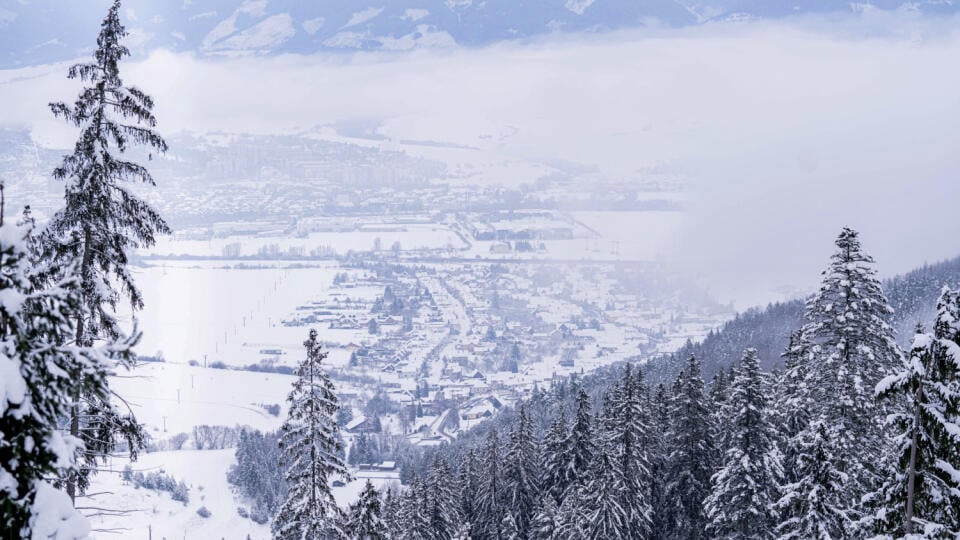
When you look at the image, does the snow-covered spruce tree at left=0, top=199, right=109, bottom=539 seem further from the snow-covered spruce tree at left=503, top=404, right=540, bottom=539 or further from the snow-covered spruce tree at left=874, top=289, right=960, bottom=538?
the snow-covered spruce tree at left=503, top=404, right=540, bottom=539

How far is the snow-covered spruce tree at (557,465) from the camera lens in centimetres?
4128

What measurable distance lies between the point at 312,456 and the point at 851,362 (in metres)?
15.0

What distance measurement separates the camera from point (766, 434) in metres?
29.0

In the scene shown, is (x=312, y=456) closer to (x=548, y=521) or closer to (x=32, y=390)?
(x=32, y=390)

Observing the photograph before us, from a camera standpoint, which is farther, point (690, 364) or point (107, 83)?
point (690, 364)

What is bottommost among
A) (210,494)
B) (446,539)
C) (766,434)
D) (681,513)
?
(210,494)

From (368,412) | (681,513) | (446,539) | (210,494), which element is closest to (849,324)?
(681,513)

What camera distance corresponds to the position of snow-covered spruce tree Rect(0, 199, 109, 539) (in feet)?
22.1

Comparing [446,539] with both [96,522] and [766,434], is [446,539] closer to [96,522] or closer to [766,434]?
[766,434]

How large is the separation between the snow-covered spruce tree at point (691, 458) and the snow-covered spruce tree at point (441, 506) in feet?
37.0

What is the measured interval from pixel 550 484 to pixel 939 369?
32.9 m

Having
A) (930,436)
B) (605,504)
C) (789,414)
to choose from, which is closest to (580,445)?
(605,504)

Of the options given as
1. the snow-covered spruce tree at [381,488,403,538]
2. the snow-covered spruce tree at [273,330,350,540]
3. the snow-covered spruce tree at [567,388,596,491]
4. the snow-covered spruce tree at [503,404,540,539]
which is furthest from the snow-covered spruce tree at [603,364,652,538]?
the snow-covered spruce tree at [273,330,350,540]

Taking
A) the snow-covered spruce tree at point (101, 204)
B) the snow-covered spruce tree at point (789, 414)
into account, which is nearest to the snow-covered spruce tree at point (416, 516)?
the snow-covered spruce tree at point (789, 414)
